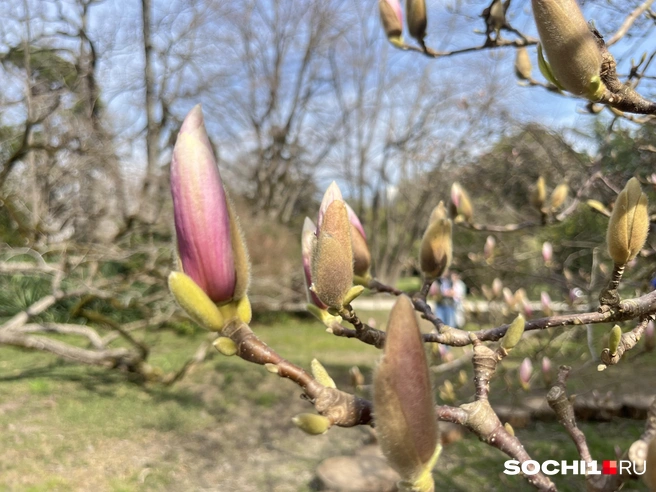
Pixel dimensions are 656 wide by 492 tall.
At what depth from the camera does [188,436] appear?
Answer: 11.2 feet

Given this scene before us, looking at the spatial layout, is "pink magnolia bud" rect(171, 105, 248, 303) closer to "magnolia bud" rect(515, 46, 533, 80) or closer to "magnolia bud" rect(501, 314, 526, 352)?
"magnolia bud" rect(501, 314, 526, 352)

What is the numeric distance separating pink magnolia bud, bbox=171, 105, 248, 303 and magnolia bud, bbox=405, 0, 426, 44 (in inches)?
22.4

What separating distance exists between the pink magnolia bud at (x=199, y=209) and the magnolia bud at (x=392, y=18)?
1.85 feet

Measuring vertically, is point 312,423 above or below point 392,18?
below

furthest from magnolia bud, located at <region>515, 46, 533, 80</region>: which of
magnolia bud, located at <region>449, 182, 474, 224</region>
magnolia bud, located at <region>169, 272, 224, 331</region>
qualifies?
magnolia bud, located at <region>169, 272, 224, 331</region>

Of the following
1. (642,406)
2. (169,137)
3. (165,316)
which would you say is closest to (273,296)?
(165,316)

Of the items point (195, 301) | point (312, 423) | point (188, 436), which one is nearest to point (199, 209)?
point (195, 301)

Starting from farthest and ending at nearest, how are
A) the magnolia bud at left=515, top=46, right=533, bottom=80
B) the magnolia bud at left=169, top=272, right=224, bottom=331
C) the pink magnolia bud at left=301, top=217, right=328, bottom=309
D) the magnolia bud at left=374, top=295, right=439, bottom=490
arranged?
the magnolia bud at left=515, top=46, right=533, bottom=80 < the pink magnolia bud at left=301, top=217, right=328, bottom=309 < the magnolia bud at left=169, top=272, right=224, bottom=331 < the magnolia bud at left=374, top=295, right=439, bottom=490

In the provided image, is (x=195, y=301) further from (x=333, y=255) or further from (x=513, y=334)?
(x=513, y=334)

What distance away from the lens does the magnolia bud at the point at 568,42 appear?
1.36 ft

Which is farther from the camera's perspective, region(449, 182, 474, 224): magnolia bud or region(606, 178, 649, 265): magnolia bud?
region(449, 182, 474, 224): magnolia bud

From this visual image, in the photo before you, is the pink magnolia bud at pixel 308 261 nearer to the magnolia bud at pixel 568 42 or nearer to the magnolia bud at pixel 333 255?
the magnolia bud at pixel 333 255

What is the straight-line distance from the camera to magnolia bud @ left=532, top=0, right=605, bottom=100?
0.41m

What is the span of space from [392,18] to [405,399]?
0.75 metres
